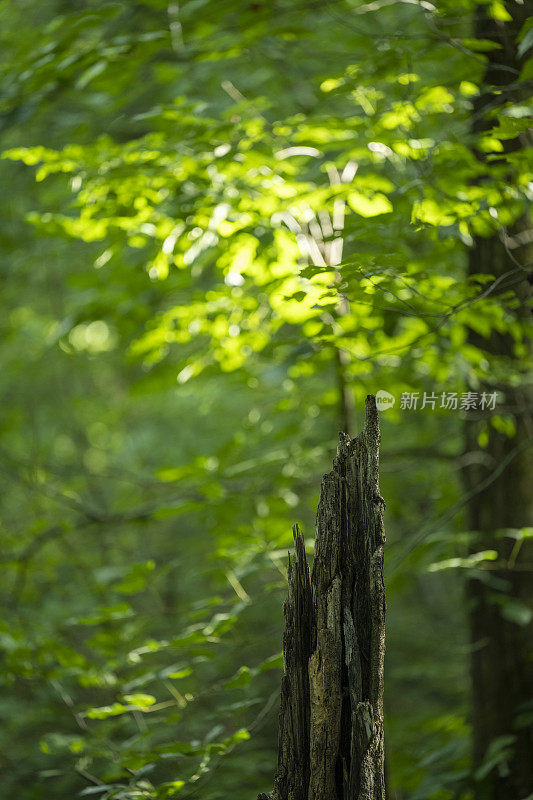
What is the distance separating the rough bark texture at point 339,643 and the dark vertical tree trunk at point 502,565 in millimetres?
1589

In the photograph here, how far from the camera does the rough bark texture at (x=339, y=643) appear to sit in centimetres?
157

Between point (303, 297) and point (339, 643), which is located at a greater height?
point (303, 297)

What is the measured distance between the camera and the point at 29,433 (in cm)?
933

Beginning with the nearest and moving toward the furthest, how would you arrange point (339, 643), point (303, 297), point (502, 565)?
point (339, 643)
point (303, 297)
point (502, 565)

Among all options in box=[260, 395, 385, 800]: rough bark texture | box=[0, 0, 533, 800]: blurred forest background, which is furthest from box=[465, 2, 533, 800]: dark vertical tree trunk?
box=[260, 395, 385, 800]: rough bark texture

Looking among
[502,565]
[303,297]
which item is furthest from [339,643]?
[502,565]

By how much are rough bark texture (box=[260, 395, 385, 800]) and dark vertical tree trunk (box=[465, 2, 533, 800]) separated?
5.21ft

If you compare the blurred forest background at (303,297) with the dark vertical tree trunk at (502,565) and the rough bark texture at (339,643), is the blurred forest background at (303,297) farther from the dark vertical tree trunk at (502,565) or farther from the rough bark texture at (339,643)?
the rough bark texture at (339,643)

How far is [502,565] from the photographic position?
3.17 m

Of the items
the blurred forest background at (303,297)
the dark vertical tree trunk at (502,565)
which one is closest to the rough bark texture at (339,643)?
the blurred forest background at (303,297)

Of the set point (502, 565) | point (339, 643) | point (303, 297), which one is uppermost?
point (303, 297)

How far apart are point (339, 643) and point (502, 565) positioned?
70.6 inches

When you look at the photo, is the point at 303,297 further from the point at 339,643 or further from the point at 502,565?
the point at 502,565

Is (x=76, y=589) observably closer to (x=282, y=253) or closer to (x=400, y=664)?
(x=400, y=664)
